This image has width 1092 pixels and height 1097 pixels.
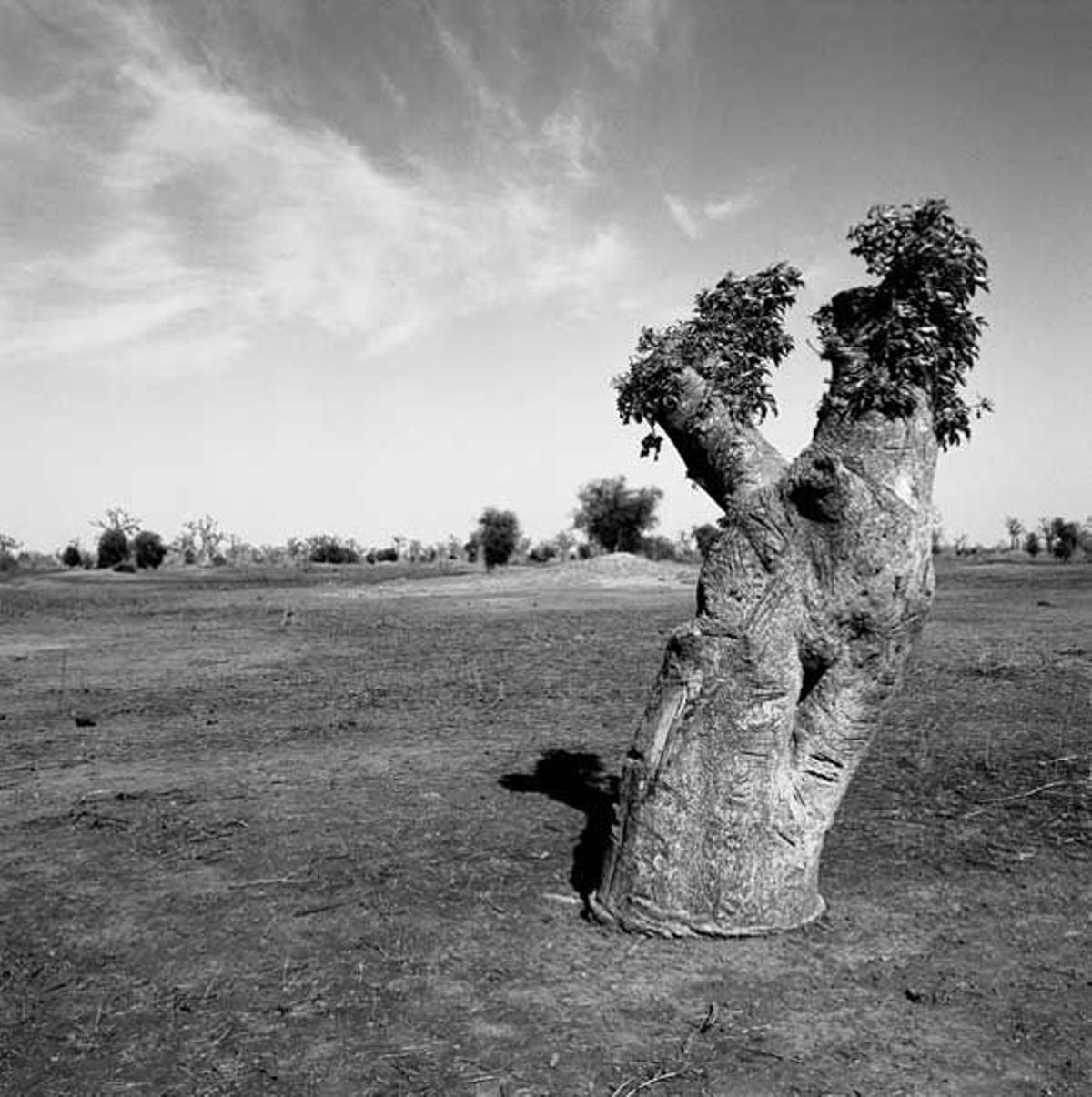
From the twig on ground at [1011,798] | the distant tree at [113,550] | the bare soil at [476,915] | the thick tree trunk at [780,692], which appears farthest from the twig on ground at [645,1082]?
the distant tree at [113,550]

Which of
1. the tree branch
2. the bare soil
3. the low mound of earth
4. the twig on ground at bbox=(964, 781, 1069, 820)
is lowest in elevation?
the bare soil

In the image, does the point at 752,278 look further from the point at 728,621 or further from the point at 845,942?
the point at 845,942

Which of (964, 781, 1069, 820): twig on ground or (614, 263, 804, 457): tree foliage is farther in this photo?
(964, 781, 1069, 820): twig on ground

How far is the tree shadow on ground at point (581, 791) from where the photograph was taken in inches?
281

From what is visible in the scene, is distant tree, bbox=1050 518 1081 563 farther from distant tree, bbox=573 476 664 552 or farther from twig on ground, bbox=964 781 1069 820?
twig on ground, bbox=964 781 1069 820

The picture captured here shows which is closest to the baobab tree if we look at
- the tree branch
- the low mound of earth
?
the tree branch

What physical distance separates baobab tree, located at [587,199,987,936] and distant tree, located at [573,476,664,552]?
3031 inches

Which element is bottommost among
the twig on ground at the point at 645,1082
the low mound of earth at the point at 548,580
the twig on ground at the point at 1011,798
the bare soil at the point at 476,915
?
the bare soil at the point at 476,915

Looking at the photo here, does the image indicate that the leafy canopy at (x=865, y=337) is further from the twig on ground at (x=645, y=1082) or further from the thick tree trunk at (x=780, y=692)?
the twig on ground at (x=645, y=1082)

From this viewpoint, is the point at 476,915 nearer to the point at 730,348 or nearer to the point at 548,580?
the point at 730,348

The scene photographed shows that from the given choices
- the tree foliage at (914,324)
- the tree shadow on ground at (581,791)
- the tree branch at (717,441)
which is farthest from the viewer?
the tree shadow on ground at (581,791)

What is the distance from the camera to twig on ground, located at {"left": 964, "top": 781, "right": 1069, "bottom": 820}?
8.51m

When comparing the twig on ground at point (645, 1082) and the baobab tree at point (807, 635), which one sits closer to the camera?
the twig on ground at point (645, 1082)

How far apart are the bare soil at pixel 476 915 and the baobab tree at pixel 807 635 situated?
1.40 ft
